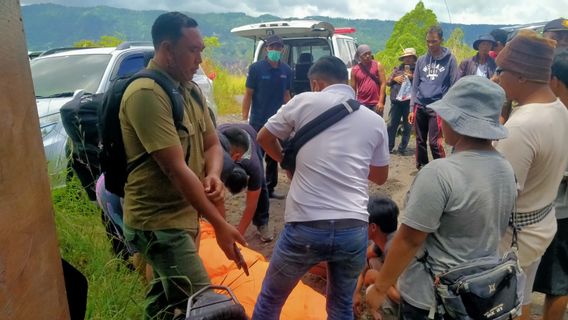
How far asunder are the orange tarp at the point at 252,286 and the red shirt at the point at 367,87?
12.3 feet

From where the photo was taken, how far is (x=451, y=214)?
153 centimetres

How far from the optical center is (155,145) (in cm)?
164

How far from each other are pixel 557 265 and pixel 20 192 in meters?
2.45

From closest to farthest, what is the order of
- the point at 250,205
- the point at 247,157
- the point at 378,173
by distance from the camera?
the point at 378,173
the point at 247,157
the point at 250,205

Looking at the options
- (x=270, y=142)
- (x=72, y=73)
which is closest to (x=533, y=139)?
(x=270, y=142)

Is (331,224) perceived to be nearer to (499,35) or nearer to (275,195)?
(275,195)

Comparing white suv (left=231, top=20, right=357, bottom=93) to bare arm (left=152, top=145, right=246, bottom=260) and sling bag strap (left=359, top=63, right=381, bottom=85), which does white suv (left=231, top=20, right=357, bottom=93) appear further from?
bare arm (left=152, top=145, right=246, bottom=260)

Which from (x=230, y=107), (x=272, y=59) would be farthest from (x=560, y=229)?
(x=230, y=107)

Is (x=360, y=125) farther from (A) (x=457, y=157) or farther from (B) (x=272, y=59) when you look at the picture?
(B) (x=272, y=59)

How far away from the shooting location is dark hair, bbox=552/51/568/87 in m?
2.10

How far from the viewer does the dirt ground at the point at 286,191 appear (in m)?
3.36

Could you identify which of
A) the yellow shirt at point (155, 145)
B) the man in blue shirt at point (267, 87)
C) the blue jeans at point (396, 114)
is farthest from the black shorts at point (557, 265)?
the blue jeans at point (396, 114)

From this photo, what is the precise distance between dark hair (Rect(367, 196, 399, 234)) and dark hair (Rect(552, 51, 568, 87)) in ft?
3.72

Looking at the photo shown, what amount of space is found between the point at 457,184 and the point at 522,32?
0.92 m
